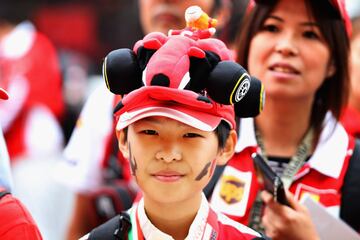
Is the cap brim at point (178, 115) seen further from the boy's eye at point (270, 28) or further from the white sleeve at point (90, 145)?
the white sleeve at point (90, 145)

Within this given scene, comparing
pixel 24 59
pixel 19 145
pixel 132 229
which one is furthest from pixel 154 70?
pixel 24 59

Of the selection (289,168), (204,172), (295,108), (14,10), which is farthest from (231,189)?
(14,10)

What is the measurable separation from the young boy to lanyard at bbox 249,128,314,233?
51 centimetres

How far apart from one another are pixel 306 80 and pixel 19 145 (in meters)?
2.42

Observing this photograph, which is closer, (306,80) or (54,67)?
(306,80)

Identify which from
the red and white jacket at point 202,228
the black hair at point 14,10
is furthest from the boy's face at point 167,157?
the black hair at point 14,10

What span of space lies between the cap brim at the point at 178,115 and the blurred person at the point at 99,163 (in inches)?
47.7

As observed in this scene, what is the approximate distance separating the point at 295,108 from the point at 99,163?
90 cm

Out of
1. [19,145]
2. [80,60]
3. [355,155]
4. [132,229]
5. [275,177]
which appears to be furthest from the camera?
[80,60]

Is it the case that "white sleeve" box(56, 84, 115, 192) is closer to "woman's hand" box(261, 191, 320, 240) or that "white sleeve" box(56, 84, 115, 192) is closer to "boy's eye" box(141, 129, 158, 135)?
"woman's hand" box(261, 191, 320, 240)

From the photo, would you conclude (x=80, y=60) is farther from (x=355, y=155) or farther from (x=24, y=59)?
(x=355, y=155)

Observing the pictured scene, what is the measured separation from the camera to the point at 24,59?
215 inches

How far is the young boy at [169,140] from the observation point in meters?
2.22

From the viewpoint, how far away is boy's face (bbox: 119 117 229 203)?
7.39 feet
